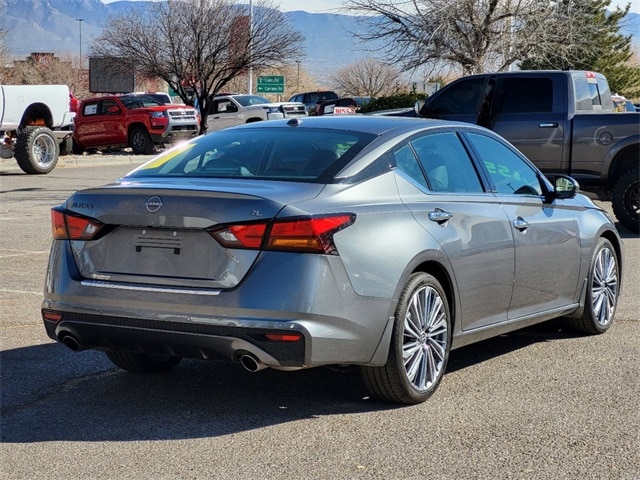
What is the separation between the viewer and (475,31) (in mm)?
27859

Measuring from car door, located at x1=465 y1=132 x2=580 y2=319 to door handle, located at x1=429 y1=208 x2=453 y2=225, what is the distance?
758 millimetres

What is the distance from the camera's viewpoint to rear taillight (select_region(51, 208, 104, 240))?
5.81m

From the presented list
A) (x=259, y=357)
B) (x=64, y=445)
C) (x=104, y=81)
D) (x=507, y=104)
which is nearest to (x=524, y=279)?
(x=259, y=357)

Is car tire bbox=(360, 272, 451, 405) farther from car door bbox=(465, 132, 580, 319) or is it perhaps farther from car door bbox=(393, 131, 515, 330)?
car door bbox=(465, 132, 580, 319)

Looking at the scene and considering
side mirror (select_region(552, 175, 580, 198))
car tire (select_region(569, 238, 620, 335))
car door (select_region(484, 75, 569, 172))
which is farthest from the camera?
car door (select_region(484, 75, 569, 172))

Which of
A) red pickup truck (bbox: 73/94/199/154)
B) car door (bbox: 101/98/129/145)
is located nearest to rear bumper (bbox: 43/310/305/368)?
red pickup truck (bbox: 73/94/199/154)

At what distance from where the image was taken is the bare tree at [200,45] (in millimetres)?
36344

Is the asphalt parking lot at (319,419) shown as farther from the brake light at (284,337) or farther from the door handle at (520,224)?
the door handle at (520,224)

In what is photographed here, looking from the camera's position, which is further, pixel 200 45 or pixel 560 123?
pixel 200 45

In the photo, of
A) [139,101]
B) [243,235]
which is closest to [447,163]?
[243,235]

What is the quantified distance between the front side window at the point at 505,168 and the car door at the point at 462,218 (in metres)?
0.22

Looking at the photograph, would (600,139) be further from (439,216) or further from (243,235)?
(243,235)

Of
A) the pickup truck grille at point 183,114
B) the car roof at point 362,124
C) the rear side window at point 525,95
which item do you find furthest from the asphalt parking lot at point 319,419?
the pickup truck grille at point 183,114

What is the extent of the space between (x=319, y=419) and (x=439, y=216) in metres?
1.35
